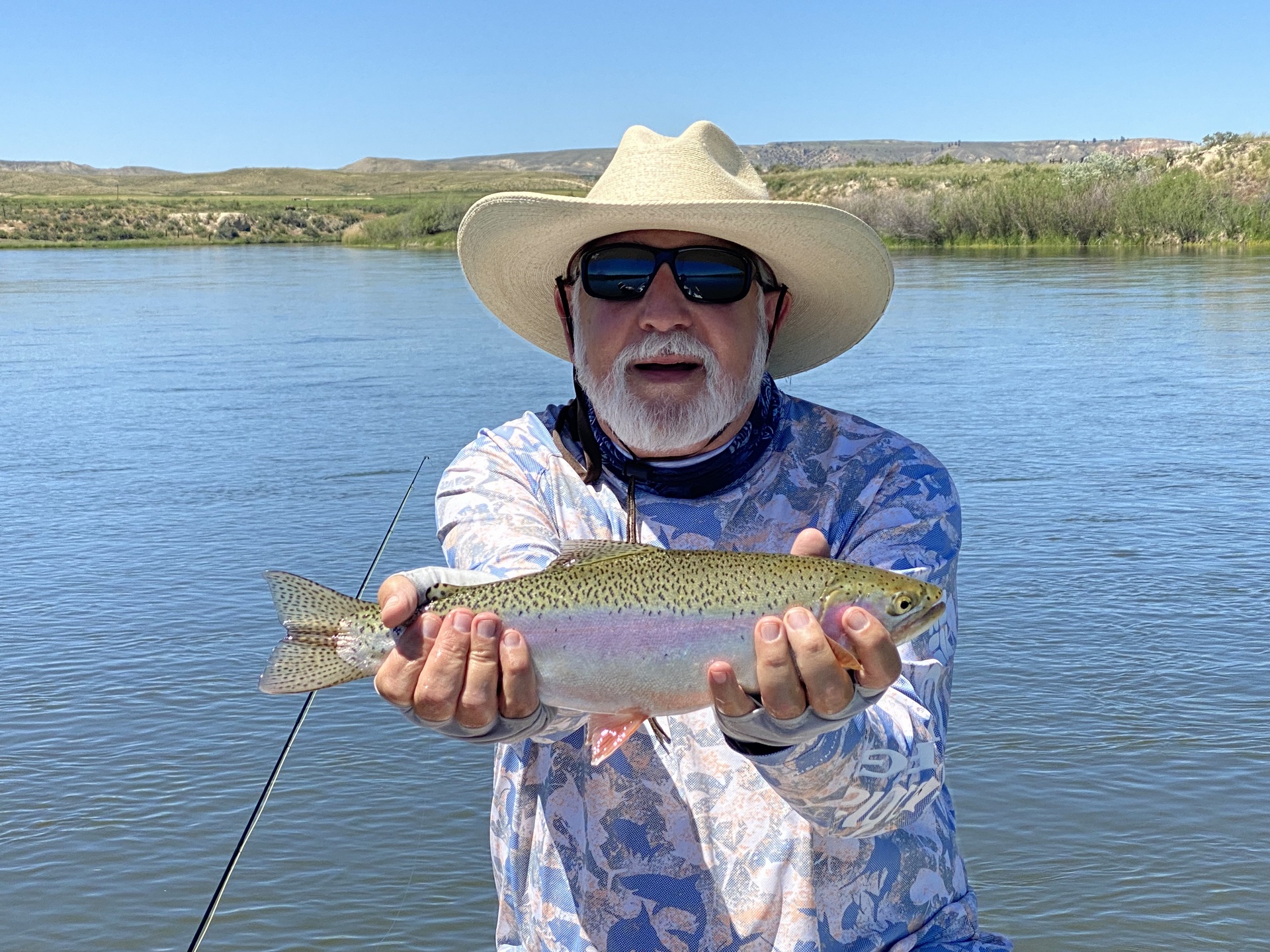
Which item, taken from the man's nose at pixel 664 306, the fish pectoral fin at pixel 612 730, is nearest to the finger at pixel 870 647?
the fish pectoral fin at pixel 612 730

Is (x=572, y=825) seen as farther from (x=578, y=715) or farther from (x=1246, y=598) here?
(x=1246, y=598)

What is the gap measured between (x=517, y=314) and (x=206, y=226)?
10114 centimetres

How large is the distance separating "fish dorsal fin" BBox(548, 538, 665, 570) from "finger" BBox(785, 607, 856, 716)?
0.35 metres

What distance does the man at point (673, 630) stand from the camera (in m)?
2.39

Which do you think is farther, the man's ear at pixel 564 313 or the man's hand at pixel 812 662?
the man's ear at pixel 564 313

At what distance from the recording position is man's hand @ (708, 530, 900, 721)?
2.27m

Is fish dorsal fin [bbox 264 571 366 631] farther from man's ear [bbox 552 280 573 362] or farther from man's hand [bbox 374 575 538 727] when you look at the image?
man's ear [bbox 552 280 573 362]

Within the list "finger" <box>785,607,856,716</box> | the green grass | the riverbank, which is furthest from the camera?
the riverbank

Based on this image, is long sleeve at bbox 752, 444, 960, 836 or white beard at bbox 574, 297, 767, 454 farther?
white beard at bbox 574, 297, 767, 454

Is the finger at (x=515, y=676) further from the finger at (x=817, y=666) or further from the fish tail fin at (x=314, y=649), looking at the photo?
the finger at (x=817, y=666)

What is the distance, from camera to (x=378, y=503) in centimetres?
1063

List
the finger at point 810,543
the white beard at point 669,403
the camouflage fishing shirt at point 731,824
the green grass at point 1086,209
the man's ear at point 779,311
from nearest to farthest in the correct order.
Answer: the finger at point 810,543, the camouflage fishing shirt at point 731,824, the white beard at point 669,403, the man's ear at point 779,311, the green grass at point 1086,209

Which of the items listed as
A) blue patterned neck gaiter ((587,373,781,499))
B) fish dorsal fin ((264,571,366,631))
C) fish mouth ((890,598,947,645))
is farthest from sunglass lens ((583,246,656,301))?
fish mouth ((890,598,947,645))

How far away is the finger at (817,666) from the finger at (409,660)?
0.58 metres
